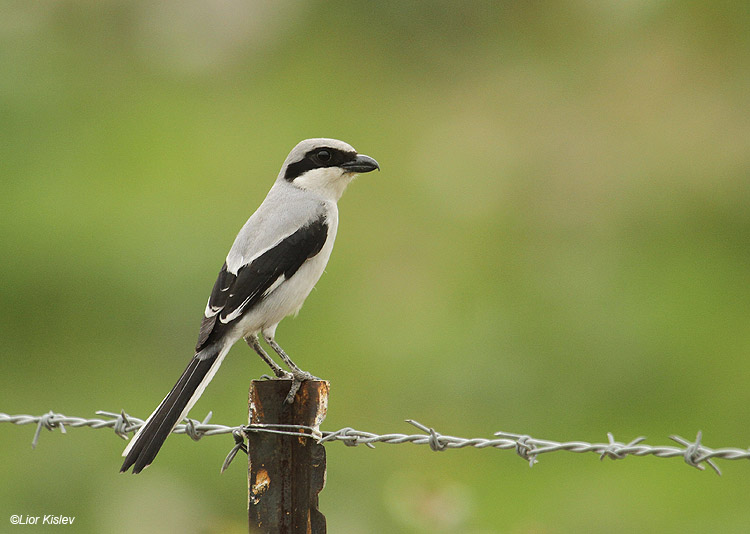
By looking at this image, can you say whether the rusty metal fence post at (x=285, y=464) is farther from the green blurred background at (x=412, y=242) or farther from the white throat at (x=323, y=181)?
the white throat at (x=323, y=181)

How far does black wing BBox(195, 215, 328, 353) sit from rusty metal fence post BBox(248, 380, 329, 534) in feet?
2.51

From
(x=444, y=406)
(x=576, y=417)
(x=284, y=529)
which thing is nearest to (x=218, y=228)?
(x=444, y=406)

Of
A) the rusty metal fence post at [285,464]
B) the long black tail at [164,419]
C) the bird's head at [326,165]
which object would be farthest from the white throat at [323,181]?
the rusty metal fence post at [285,464]

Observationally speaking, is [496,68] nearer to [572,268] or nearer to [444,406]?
[572,268]

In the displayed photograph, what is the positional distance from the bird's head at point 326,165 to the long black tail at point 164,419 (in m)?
1.08

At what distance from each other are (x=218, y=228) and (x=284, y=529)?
7.27 m

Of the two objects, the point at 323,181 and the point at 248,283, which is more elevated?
the point at 323,181

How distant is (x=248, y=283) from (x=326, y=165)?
0.86 metres

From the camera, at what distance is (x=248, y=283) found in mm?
3721

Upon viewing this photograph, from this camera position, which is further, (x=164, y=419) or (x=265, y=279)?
(x=265, y=279)

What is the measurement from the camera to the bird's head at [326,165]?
171 inches

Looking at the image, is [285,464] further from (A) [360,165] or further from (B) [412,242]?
(B) [412,242]

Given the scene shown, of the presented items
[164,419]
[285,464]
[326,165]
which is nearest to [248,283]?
[164,419]

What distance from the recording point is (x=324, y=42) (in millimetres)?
14773
